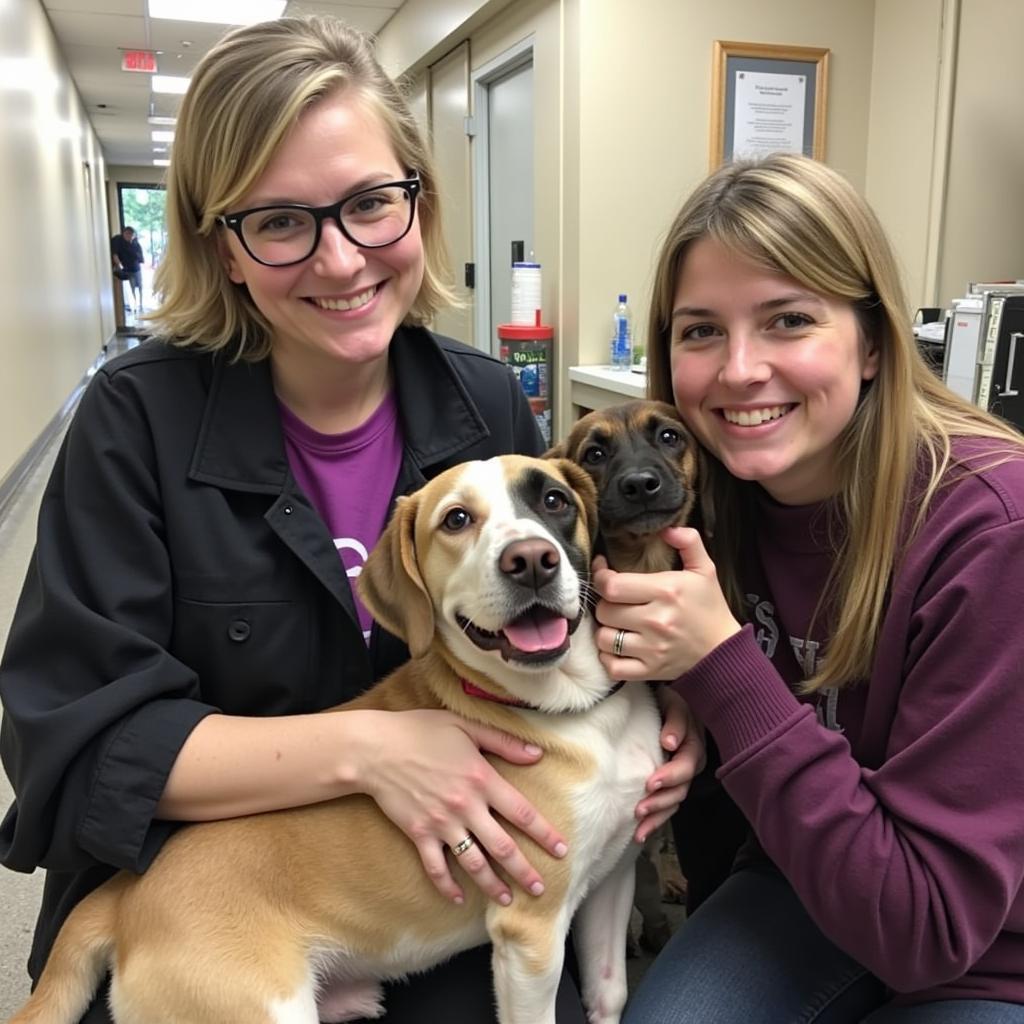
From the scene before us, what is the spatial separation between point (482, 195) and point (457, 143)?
0.46m

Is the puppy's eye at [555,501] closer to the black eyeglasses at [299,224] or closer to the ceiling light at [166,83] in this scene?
the black eyeglasses at [299,224]

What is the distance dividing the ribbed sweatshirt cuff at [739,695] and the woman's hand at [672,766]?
0.50 feet

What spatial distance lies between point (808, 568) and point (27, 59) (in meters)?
7.65

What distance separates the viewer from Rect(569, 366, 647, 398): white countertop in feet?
11.6

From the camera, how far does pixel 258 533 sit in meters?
1.42

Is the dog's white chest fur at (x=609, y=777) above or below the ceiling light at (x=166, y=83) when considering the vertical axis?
below

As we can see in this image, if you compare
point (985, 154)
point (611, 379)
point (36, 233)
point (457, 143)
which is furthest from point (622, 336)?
point (36, 233)

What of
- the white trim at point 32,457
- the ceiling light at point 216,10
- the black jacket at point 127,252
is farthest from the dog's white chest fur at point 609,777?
the black jacket at point 127,252

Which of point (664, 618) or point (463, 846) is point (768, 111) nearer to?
point (664, 618)

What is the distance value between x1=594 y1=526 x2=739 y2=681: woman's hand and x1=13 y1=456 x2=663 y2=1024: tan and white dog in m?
0.04

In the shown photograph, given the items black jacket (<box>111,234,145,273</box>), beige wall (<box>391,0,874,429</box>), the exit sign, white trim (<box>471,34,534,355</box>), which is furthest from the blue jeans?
black jacket (<box>111,234,145,273</box>)

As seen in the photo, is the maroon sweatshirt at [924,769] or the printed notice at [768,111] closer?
the maroon sweatshirt at [924,769]

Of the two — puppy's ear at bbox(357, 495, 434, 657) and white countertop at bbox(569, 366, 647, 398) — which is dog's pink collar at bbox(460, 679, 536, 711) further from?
white countertop at bbox(569, 366, 647, 398)

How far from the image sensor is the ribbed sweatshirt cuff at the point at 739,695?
1.17 meters
